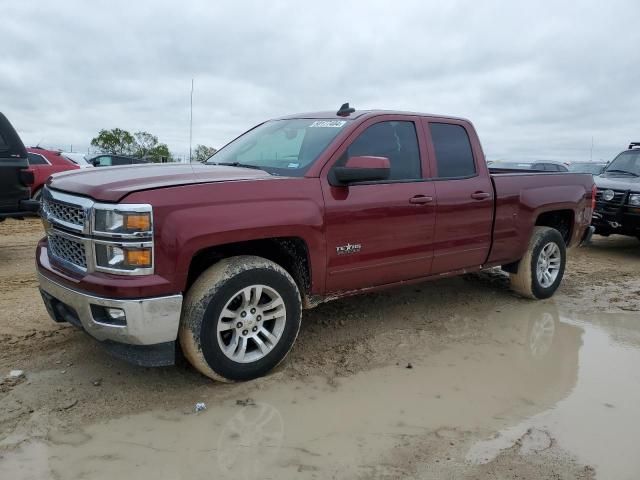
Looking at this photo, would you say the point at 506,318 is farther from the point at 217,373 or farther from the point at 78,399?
the point at 78,399

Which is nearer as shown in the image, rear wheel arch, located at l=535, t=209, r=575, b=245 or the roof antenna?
the roof antenna

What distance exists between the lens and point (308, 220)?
3734 millimetres

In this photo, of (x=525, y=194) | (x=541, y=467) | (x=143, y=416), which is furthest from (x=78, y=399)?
(x=525, y=194)

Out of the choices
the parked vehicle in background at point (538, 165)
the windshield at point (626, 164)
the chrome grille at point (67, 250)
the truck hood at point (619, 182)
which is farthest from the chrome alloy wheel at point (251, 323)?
the parked vehicle in background at point (538, 165)

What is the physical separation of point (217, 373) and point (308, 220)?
117 cm

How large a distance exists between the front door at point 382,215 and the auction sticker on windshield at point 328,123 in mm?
188

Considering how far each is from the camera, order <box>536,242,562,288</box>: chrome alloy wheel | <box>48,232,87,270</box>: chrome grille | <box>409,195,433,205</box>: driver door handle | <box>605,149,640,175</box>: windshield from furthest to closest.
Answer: <box>605,149,640,175</box>: windshield → <box>536,242,562,288</box>: chrome alloy wheel → <box>409,195,433,205</box>: driver door handle → <box>48,232,87,270</box>: chrome grille

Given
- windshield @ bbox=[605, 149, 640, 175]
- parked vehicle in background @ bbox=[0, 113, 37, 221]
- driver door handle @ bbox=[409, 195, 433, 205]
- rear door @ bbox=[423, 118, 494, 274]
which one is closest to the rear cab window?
rear door @ bbox=[423, 118, 494, 274]

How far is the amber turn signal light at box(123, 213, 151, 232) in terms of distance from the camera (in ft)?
10.1

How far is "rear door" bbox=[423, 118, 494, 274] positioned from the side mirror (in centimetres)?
96

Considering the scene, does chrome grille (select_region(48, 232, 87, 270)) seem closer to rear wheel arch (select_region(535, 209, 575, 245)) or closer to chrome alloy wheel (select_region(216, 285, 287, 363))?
chrome alloy wheel (select_region(216, 285, 287, 363))

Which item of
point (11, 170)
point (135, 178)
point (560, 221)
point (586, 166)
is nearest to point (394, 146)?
point (135, 178)

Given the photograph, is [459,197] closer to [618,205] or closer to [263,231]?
[263,231]

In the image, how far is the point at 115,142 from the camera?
1442 inches
